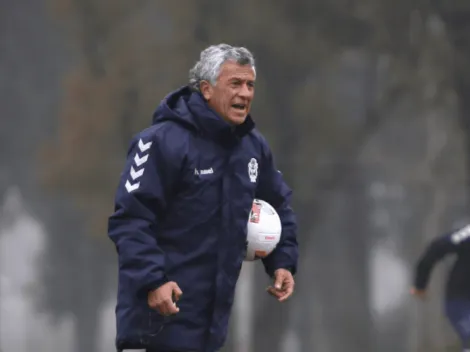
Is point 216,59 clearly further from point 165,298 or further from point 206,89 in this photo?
point 165,298

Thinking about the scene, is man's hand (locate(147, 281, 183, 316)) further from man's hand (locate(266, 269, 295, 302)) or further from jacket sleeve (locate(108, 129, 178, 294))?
man's hand (locate(266, 269, 295, 302))

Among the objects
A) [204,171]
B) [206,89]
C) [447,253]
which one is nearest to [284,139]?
[447,253]

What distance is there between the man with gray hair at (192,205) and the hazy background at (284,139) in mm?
19614

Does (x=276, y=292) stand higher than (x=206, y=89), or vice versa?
(x=206, y=89)

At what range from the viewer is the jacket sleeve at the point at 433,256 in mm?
13023

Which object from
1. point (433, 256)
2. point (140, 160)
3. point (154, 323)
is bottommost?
point (154, 323)

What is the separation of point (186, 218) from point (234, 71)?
0.61 meters

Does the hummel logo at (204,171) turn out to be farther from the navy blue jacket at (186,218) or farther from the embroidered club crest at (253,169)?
the embroidered club crest at (253,169)

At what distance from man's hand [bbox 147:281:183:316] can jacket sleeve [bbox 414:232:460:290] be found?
6445mm

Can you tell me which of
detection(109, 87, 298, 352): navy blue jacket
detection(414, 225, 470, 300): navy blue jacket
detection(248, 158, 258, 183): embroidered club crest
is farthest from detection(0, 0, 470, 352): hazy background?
detection(109, 87, 298, 352): navy blue jacket

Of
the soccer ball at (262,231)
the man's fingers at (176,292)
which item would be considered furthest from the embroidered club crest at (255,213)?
the man's fingers at (176,292)

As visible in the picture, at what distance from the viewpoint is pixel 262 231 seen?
7273 mm

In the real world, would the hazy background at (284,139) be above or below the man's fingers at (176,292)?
above

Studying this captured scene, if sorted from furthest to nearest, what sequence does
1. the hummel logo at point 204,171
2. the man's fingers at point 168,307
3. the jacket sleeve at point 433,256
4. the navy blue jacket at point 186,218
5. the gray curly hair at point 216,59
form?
the jacket sleeve at point 433,256 < the gray curly hair at point 216,59 < the hummel logo at point 204,171 < the navy blue jacket at point 186,218 < the man's fingers at point 168,307
